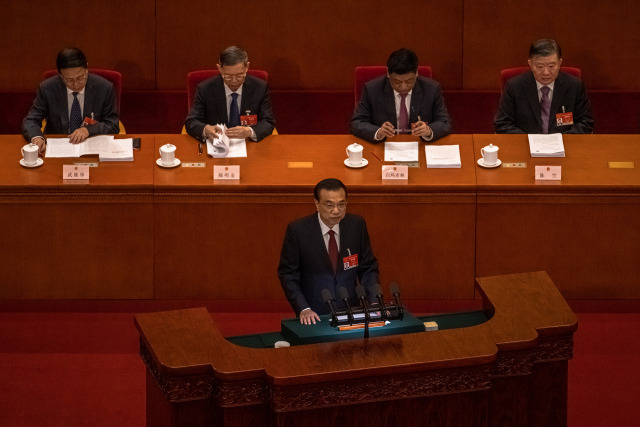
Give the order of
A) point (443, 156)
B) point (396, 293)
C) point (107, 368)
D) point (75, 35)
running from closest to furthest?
point (396, 293) < point (107, 368) < point (443, 156) < point (75, 35)

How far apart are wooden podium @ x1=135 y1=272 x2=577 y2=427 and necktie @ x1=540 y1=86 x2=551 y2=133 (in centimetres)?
256

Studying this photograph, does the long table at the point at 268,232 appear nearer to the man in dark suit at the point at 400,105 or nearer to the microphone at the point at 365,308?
the man in dark suit at the point at 400,105

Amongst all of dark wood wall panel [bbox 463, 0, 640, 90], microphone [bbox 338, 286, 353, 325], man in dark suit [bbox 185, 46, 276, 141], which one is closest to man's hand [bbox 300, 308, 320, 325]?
microphone [bbox 338, 286, 353, 325]

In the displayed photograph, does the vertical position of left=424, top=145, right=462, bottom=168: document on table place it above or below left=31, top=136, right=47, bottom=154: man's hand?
below

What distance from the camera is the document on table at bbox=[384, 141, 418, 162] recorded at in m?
6.40

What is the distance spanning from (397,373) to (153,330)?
0.93 metres

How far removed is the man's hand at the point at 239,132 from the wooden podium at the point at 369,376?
2.23 metres

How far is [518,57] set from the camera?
812 cm

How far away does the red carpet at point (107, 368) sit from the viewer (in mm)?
5129

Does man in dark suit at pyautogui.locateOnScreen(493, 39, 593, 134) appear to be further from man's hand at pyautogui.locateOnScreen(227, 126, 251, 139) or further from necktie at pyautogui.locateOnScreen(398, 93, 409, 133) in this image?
man's hand at pyautogui.locateOnScreen(227, 126, 251, 139)

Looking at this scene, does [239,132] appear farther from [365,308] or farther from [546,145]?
[365,308]

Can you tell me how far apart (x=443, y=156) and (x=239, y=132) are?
116 centimetres

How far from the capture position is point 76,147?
646 centimetres

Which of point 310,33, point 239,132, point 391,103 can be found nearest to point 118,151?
point 239,132
